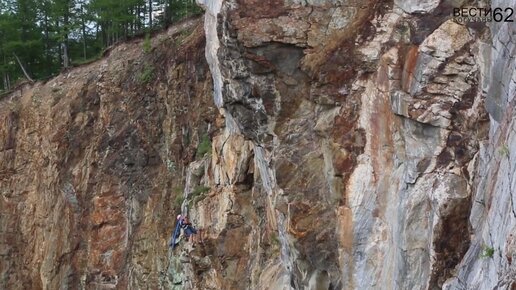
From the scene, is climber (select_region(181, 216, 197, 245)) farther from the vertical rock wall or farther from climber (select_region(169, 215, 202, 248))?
the vertical rock wall

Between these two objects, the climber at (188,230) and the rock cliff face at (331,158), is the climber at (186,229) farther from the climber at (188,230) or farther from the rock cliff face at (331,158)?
the rock cliff face at (331,158)

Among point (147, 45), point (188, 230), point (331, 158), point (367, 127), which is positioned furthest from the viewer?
point (147, 45)

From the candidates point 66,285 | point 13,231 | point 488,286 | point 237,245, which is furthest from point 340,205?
point 13,231

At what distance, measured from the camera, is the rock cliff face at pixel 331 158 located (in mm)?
10188

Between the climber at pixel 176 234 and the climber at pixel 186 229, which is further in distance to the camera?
the climber at pixel 176 234

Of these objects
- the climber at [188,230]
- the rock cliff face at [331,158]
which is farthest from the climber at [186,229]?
the rock cliff face at [331,158]

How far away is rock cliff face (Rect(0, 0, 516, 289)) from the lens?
401 inches

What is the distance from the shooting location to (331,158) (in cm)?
1280

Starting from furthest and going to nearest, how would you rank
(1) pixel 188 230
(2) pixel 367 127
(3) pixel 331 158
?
(1) pixel 188 230
(3) pixel 331 158
(2) pixel 367 127

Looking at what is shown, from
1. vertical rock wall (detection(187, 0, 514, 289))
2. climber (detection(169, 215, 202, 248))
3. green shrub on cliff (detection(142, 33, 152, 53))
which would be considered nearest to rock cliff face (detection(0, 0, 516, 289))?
vertical rock wall (detection(187, 0, 514, 289))

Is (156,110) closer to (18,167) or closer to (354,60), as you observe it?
(18,167)

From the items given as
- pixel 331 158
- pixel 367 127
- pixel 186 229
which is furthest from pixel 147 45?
pixel 367 127

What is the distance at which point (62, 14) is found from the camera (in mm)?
34562

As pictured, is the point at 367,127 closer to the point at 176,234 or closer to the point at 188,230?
the point at 188,230
